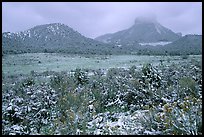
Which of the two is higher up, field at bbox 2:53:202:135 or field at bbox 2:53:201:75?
field at bbox 2:53:201:75

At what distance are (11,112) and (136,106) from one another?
359cm

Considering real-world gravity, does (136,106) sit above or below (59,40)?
below

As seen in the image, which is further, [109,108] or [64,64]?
[64,64]

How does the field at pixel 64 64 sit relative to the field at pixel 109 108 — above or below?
above

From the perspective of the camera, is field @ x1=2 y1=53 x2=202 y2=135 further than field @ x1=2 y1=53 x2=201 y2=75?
No

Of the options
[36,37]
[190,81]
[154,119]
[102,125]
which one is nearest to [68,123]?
[102,125]

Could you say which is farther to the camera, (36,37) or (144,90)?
(36,37)

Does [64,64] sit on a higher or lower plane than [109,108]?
higher

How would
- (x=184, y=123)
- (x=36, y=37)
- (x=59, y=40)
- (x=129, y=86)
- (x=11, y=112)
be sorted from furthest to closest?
(x=36, y=37) < (x=59, y=40) < (x=129, y=86) < (x=11, y=112) < (x=184, y=123)

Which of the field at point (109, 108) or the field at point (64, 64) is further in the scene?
the field at point (64, 64)

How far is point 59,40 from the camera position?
78062mm

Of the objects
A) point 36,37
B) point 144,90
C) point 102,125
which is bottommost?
point 102,125

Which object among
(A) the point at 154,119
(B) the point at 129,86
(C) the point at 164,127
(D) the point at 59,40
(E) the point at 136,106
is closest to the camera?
(C) the point at 164,127

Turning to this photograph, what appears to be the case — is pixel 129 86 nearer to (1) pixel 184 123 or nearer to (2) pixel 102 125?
(2) pixel 102 125
